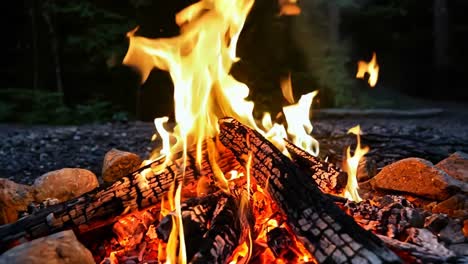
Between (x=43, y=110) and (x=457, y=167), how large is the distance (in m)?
7.67

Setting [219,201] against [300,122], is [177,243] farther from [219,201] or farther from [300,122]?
[300,122]

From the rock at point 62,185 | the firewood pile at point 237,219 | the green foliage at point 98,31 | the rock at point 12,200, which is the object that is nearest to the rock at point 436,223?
the firewood pile at point 237,219

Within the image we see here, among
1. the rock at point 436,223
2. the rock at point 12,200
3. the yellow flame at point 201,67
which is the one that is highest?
the yellow flame at point 201,67

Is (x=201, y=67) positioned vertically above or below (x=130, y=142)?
above

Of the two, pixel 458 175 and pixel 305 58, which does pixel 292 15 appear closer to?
pixel 305 58

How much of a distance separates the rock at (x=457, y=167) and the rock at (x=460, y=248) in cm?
116

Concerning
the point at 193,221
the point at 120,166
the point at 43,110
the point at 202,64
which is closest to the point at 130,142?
the point at 120,166

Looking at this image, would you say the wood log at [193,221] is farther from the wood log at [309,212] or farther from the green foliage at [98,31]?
the green foliage at [98,31]

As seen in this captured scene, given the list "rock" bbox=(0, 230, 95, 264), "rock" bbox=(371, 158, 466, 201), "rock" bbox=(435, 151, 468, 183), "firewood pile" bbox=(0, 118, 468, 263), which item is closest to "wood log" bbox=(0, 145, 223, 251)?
"firewood pile" bbox=(0, 118, 468, 263)

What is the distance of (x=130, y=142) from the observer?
6875 mm

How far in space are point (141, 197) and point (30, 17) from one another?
9.49m

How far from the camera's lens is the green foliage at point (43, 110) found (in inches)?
363

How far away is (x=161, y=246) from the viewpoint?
2.62 meters

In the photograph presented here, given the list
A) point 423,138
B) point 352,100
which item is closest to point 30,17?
point 352,100
